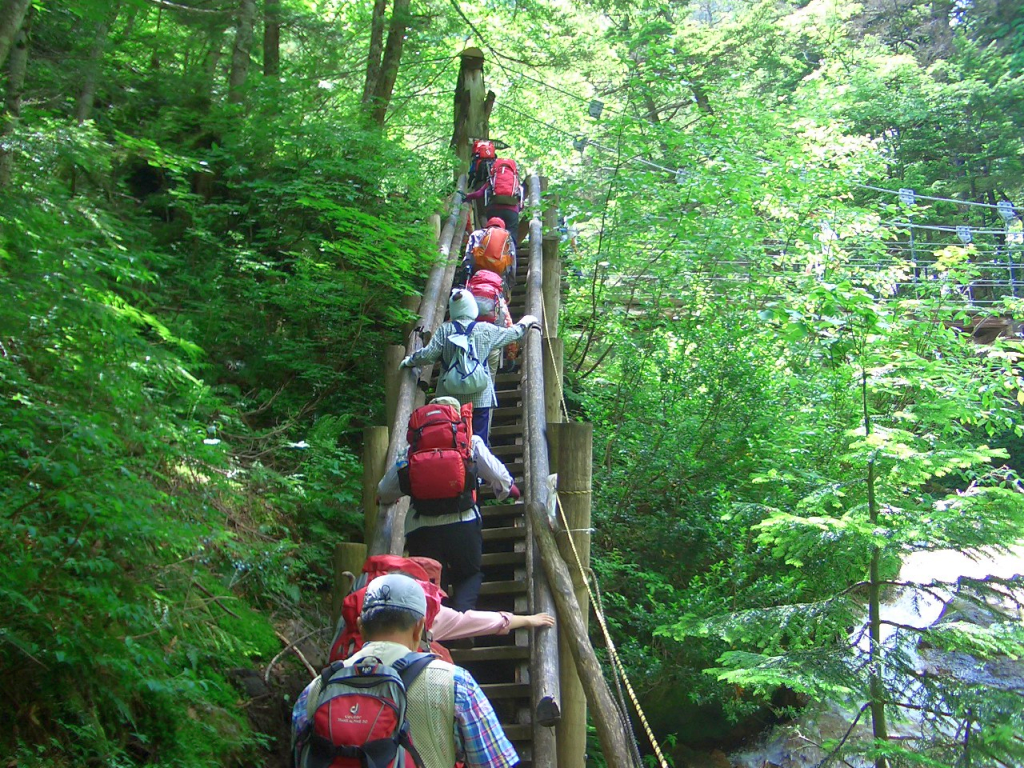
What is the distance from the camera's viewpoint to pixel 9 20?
153 inches

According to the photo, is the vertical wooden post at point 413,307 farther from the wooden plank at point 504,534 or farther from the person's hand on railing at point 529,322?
the wooden plank at point 504,534

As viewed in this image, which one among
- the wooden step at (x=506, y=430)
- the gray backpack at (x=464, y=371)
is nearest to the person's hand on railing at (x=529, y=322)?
the gray backpack at (x=464, y=371)

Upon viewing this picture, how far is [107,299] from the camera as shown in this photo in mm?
4020

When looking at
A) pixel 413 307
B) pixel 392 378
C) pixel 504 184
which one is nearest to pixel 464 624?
pixel 392 378

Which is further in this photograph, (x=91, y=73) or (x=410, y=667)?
(x=91, y=73)

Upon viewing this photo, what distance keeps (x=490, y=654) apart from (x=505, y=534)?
1.07 metres

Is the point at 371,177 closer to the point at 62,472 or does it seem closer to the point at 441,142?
the point at 62,472

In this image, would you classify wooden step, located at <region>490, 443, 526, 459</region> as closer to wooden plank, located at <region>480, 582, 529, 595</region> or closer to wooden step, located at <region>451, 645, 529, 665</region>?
wooden plank, located at <region>480, 582, 529, 595</region>

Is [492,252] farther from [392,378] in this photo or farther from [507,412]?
[392,378]

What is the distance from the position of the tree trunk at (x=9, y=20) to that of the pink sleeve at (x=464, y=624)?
11.4ft

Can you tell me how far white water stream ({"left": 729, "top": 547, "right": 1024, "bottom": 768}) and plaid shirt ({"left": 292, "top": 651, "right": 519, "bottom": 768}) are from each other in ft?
12.3

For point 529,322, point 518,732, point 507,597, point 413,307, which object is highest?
point 413,307

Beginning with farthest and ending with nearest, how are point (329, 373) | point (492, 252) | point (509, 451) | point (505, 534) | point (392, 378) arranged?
point (492, 252) < point (329, 373) < point (509, 451) < point (392, 378) < point (505, 534)

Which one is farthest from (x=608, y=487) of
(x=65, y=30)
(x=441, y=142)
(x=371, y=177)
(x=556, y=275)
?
(x=441, y=142)
